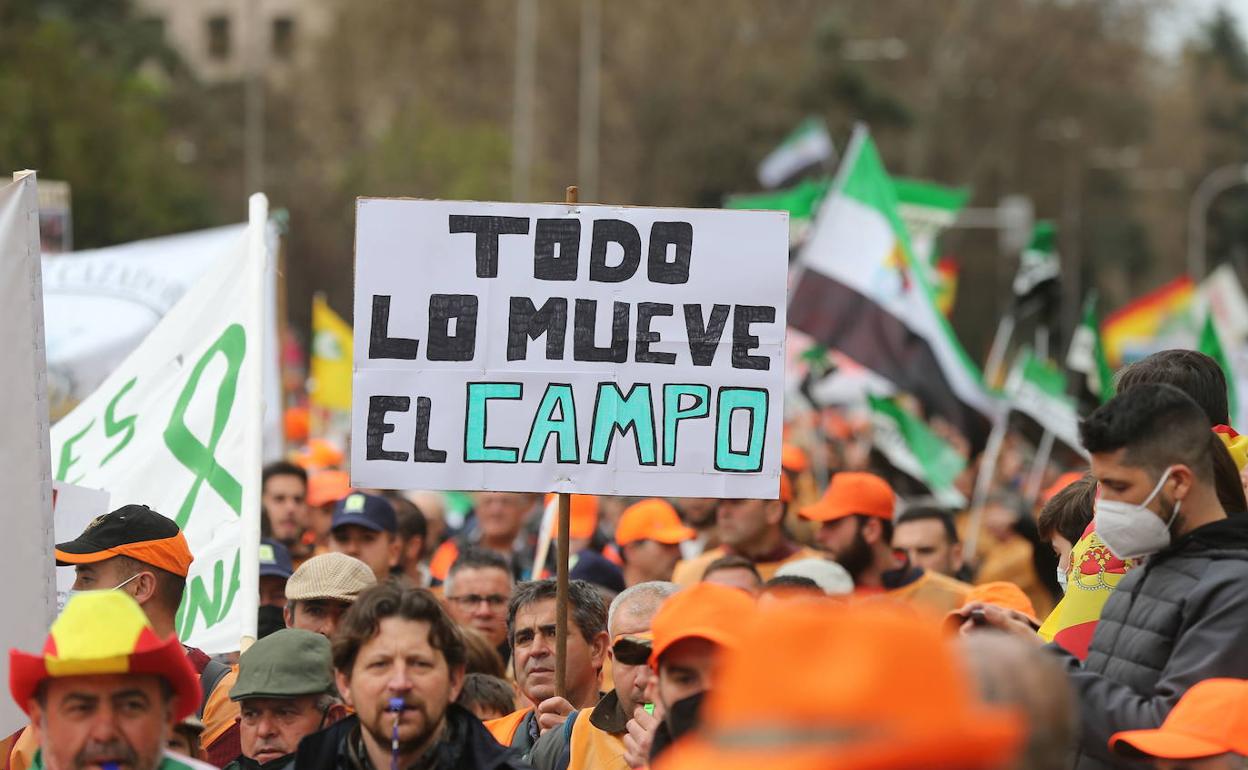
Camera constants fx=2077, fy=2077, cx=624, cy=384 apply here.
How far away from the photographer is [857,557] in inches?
344

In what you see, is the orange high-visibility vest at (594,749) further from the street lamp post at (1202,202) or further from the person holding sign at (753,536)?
the street lamp post at (1202,202)

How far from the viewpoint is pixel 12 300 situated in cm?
556

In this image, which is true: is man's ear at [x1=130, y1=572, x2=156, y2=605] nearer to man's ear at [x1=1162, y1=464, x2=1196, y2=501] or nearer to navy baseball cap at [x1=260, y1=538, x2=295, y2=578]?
navy baseball cap at [x1=260, y1=538, x2=295, y2=578]

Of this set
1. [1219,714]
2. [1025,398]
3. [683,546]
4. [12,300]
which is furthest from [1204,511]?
[1025,398]

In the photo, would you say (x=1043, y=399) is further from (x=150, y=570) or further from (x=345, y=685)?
(x=345, y=685)

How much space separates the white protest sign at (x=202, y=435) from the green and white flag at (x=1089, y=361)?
6.22 meters

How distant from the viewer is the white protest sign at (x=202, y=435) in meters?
6.54

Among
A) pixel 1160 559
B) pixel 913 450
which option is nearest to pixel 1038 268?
pixel 913 450

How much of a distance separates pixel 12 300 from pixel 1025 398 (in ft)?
27.7

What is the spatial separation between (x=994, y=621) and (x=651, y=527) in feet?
16.2

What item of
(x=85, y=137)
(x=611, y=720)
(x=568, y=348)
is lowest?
(x=611, y=720)

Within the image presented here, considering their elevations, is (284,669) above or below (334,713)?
above

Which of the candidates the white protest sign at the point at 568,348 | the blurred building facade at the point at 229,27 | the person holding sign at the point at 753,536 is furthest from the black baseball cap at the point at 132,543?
the blurred building facade at the point at 229,27

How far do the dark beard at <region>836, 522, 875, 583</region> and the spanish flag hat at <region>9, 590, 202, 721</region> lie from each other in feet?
15.9
